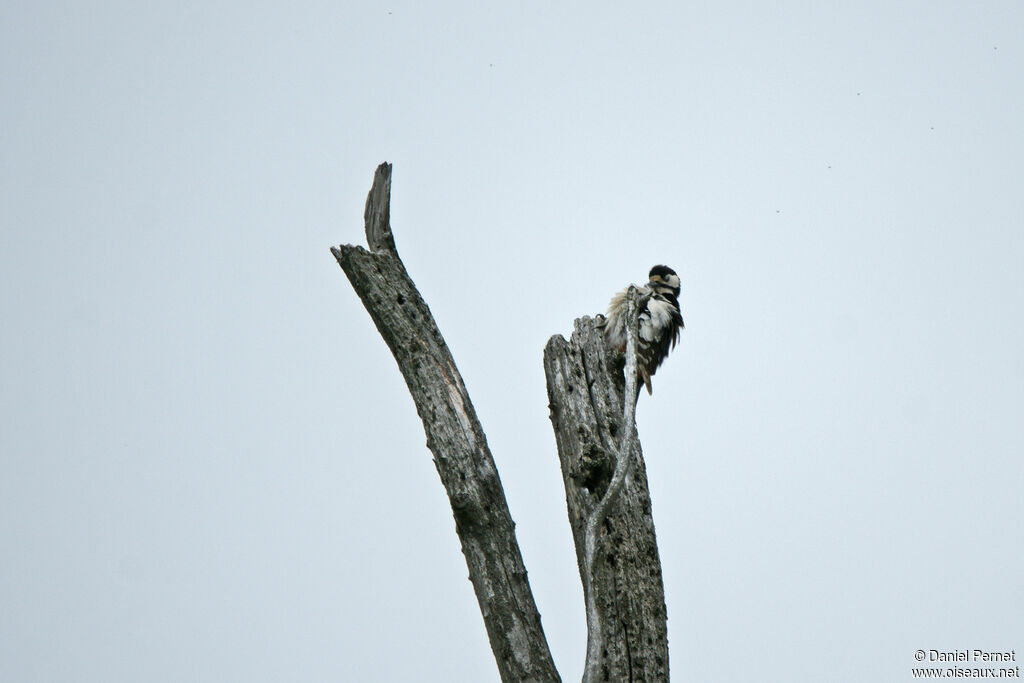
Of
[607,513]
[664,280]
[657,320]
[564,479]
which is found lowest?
[607,513]

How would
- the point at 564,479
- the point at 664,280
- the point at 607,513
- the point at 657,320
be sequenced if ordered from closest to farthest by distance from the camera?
the point at 607,513 < the point at 564,479 < the point at 657,320 < the point at 664,280

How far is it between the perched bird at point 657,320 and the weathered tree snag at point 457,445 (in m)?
2.48

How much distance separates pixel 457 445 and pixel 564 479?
1.47 feet

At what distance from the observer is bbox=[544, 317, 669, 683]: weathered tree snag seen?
283cm

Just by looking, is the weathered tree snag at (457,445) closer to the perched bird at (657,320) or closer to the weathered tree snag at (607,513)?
the weathered tree snag at (607,513)

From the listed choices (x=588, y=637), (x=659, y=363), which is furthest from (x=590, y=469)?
(x=659, y=363)

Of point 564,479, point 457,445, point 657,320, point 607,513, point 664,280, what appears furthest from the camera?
point 664,280

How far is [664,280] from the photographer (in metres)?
6.36

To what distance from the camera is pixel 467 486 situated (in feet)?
10.2

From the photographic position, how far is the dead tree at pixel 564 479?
2881 mm

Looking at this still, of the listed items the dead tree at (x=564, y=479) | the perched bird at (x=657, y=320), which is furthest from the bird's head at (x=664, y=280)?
the dead tree at (x=564, y=479)

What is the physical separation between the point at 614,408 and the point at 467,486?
661mm

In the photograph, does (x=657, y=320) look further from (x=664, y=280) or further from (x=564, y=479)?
(x=564, y=479)

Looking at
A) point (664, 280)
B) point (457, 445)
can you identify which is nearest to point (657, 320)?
point (664, 280)
